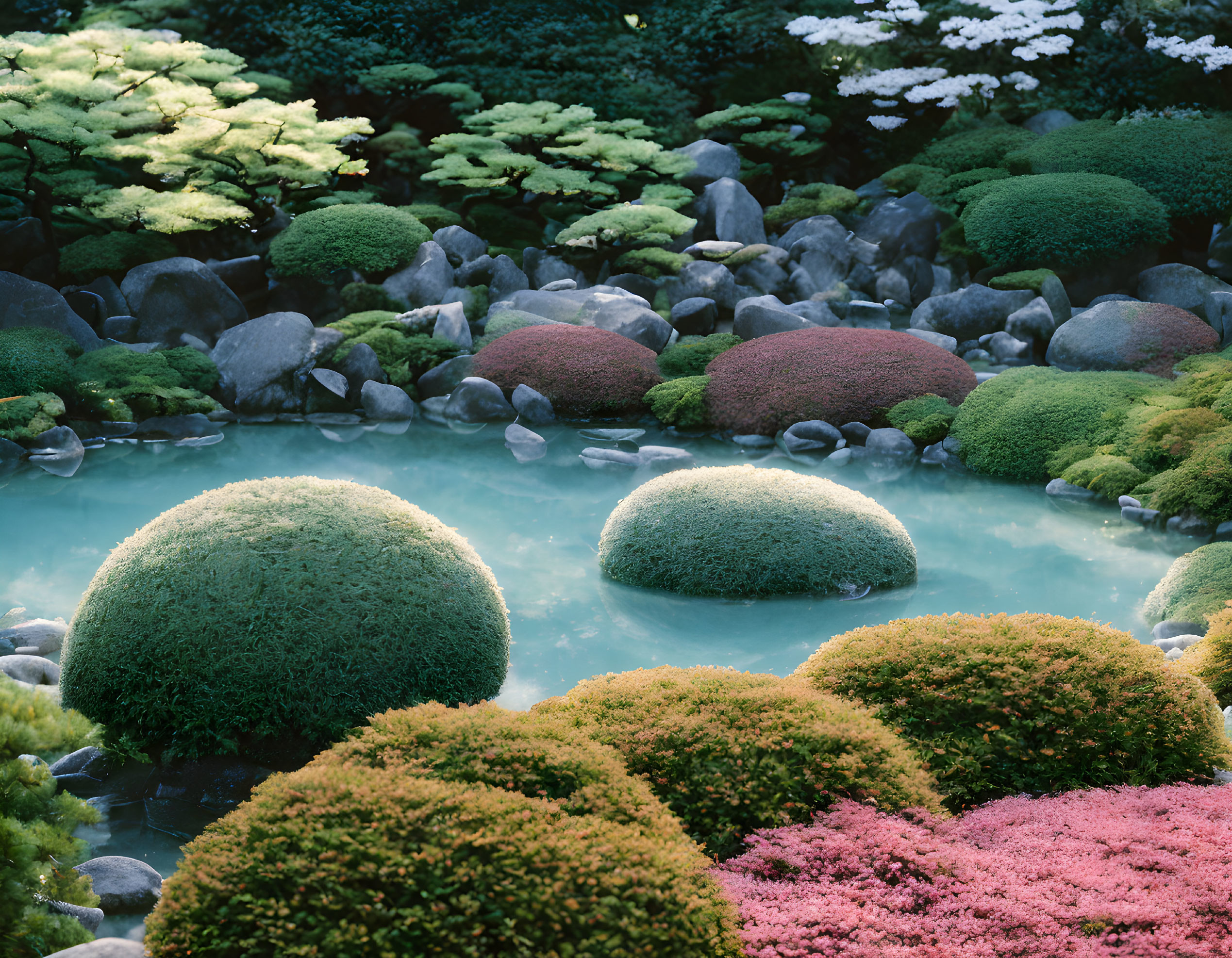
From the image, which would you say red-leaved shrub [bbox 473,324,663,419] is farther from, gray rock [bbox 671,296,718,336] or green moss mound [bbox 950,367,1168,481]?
green moss mound [bbox 950,367,1168,481]

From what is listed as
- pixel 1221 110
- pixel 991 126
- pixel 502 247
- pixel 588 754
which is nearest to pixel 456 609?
pixel 588 754

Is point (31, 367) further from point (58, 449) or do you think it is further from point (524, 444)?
point (524, 444)

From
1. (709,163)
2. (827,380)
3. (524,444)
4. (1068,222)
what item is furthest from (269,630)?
(709,163)

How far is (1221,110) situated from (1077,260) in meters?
6.39

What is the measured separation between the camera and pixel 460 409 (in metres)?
12.8

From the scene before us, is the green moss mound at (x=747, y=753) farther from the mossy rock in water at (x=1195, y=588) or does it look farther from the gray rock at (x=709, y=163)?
the gray rock at (x=709, y=163)

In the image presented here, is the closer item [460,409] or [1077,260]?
[460,409]

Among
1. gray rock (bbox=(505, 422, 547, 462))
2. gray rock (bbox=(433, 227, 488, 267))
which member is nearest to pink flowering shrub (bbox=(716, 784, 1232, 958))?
gray rock (bbox=(505, 422, 547, 462))

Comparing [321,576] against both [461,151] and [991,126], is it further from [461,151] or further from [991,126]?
[991,126]

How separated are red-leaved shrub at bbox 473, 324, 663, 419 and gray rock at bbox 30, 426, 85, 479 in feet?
16.2

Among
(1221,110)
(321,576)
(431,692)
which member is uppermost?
(1221,110)

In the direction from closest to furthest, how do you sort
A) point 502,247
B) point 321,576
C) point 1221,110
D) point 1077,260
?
point 321,576 < point 1077,260 < point 502,247 < point 1221,110

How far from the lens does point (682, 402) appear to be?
12250 mm

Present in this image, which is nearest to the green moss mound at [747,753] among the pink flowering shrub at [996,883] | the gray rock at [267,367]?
the pink flowering shrub at [996,883]
